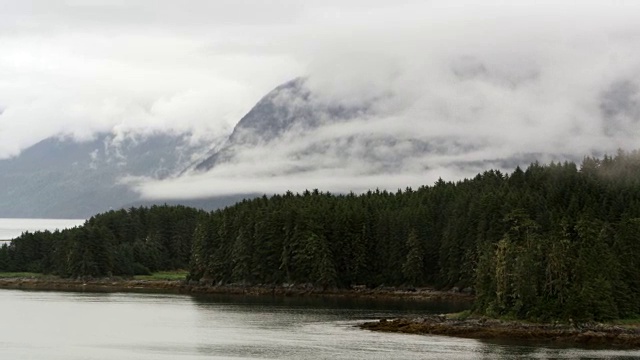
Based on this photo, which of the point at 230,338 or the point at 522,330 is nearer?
the point at 522,330

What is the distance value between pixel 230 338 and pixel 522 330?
38524 millimetres

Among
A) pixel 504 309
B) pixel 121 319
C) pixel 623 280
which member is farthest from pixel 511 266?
pixel 121 319

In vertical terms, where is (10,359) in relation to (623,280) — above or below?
below

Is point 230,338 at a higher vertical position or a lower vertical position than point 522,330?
lower

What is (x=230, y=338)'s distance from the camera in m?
153

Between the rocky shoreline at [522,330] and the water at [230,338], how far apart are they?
470 cm

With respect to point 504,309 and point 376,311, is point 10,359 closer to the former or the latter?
point 504,309

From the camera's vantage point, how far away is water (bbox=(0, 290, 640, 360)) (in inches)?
5197

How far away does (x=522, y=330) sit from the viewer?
479 feet

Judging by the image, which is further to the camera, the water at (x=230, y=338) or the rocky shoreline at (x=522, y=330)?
the rocky shoreline at (x=522, y=330)

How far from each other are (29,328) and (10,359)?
40703mm

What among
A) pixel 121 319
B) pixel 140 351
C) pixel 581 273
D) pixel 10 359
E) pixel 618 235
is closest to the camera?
pixel 10 359

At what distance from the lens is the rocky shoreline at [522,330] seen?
458 feet

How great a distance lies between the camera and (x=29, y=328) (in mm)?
168875
